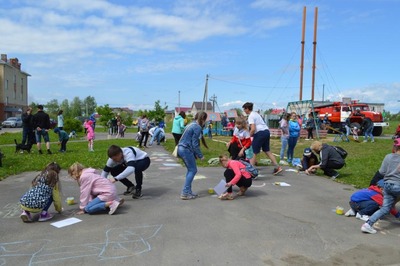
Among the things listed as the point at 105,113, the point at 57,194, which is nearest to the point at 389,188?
the point at 57,194

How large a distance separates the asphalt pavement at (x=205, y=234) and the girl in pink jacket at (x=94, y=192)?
0.14 metres

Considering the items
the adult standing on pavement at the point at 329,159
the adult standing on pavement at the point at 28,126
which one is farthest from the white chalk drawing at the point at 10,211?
the adult standing on pavement at the point at 28,126

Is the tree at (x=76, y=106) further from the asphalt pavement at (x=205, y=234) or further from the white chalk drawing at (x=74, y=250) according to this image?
the white chalk drawing at (x=74, y=250)

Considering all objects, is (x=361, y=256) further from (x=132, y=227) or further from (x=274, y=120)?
(x=274, y=120)

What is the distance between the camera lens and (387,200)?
470cm

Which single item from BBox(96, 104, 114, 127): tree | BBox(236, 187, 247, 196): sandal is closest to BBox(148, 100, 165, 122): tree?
BBox(96, 104, 114, 127): tree

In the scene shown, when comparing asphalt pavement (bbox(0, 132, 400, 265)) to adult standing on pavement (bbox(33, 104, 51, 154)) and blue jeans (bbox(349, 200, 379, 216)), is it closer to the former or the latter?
blue jeans (bbox(349, 200, 379, 216))

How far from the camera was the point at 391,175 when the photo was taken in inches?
185

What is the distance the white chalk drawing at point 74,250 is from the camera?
3687mm

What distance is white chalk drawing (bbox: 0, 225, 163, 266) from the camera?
3.69 metres

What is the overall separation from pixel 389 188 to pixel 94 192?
4.19 m

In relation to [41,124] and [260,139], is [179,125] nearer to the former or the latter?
[41,124]

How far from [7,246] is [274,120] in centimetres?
2557

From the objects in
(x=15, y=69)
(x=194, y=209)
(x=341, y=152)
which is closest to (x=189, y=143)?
A: (x=194, y=209)
